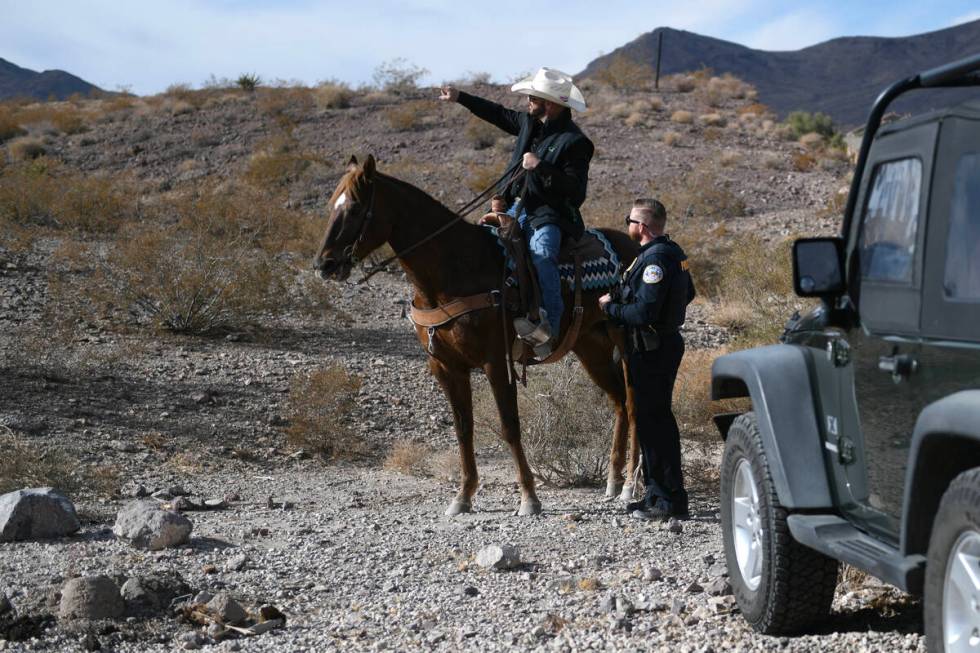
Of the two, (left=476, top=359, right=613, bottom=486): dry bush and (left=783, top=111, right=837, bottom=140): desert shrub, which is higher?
(left=783, top=111, right=837, bottom=140): desert shrub

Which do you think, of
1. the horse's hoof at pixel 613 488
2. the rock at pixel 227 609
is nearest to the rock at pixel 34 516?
the rock at pixel 227 609

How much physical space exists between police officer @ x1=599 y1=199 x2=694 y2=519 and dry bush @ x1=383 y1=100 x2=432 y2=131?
33040mm

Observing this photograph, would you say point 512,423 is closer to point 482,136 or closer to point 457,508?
point 457,508

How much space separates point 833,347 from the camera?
477 centimetres

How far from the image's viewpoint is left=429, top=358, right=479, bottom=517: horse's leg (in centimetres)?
860

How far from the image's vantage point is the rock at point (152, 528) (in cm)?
724

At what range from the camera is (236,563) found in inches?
268

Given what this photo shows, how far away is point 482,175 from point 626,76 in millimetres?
19557

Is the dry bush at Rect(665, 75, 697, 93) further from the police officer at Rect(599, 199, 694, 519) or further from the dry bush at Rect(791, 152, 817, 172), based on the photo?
the police officer at Rect(599, 199, 694, 519)

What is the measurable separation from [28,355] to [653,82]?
4003 cm

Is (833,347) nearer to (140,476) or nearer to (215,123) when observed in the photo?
(140,476)

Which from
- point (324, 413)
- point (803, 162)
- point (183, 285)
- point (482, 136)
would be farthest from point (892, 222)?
point (482, 136)

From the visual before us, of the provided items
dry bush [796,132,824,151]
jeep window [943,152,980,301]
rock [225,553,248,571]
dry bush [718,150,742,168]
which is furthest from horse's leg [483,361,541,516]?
dry bush [796,132,824,151]

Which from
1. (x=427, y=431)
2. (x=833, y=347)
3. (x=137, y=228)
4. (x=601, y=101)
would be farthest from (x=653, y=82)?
(x=833, y=347)
